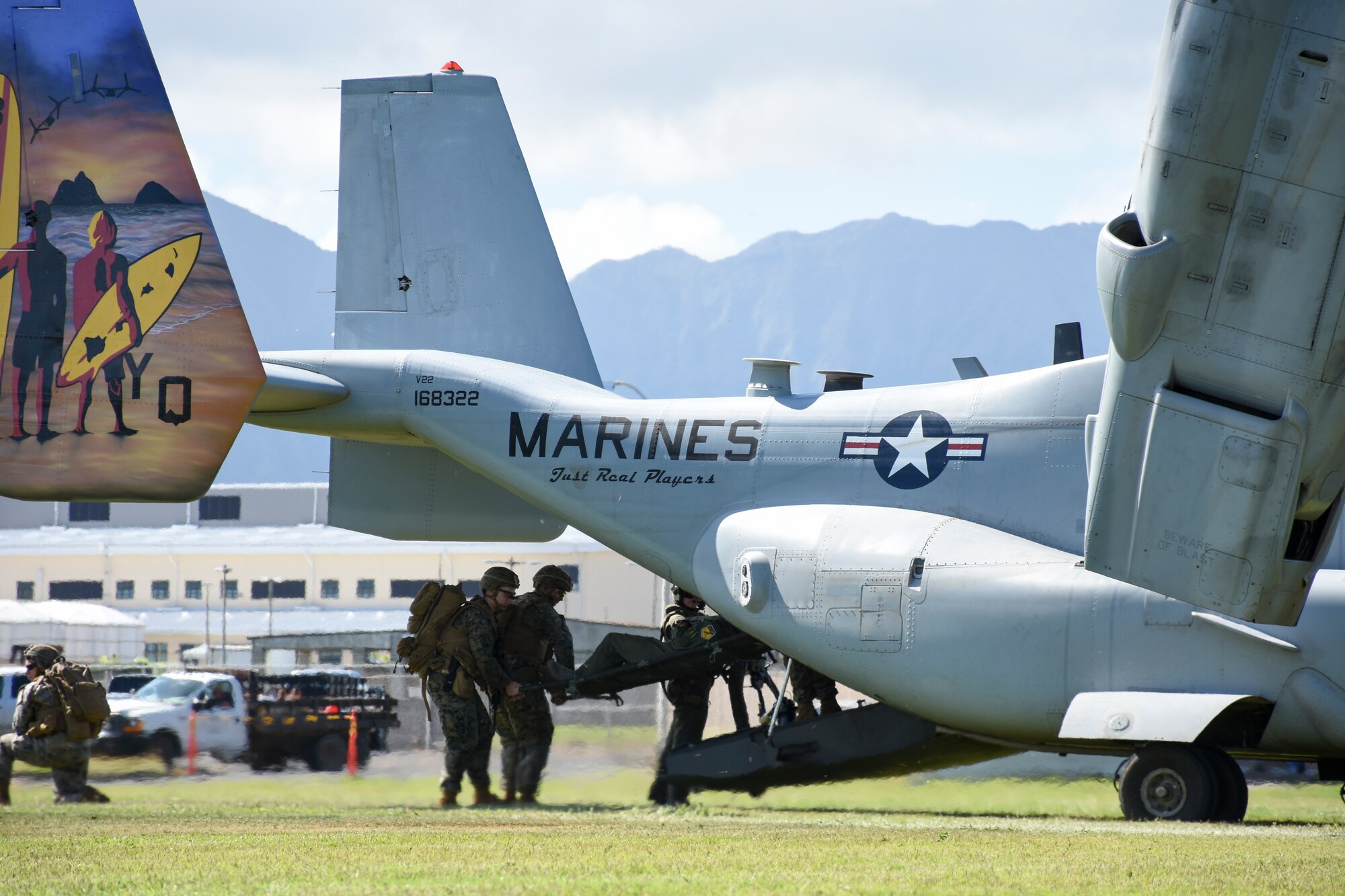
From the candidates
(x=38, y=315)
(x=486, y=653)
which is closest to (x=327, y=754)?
(x=486, y=653)

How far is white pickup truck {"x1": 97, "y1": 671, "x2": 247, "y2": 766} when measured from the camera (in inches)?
484

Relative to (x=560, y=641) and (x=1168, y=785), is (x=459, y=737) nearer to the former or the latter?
(x=560, y=641)

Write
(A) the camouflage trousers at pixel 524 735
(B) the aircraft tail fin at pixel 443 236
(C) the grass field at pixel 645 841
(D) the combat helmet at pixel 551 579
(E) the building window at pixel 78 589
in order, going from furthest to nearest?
1. (E) the building window at pixel 78 589
2. (B) the aircraft tail fin at pixel 443 236
3. (D) the combat helmet at pixel 551 579
4. (A) the camouflage trousers at pixel 524 735
5. (C) the grass field at pixel 645 841

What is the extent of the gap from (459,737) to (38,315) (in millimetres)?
5005

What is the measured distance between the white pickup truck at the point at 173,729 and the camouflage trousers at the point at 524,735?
2372 mm

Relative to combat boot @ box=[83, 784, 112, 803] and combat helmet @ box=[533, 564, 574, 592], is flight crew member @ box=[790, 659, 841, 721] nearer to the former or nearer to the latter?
combat helmet @ box=[533, 564, 574, 592]

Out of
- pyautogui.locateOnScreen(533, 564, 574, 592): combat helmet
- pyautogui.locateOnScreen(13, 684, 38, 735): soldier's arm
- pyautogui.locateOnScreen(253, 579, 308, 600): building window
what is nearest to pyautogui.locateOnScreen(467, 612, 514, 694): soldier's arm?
pyautogui.locateOnScreen(533, 564, 574, 592): combat helmet

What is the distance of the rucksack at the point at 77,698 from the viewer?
11547 mm

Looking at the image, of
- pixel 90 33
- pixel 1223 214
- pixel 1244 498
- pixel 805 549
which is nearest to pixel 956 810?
pixel 805 549

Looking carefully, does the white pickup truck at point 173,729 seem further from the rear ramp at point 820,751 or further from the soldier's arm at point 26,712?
the rear ramp at point 820,751

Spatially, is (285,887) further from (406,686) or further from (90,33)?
(90,33)

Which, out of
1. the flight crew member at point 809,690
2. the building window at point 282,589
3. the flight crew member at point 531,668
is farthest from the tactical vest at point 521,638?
the building window at point 282,589

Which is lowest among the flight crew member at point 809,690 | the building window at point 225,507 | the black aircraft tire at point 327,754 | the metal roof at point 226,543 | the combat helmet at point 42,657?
the metal roof at point 226,543

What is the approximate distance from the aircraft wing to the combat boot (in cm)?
818
